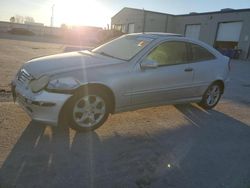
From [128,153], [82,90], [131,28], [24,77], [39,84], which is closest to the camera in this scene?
[128,153]

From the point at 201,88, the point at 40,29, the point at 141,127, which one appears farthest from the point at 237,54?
the point at 40,29

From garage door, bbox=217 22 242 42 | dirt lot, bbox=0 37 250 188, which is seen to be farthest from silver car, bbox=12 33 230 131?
garage door, bbox=217 22 242 42

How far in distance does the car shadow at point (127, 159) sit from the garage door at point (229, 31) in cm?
2625

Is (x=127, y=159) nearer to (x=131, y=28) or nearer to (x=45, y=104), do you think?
(x=45, y=104)

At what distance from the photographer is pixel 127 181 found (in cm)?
303

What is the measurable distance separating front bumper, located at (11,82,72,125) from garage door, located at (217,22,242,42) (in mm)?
28032

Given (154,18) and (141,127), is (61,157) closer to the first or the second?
(141,127)

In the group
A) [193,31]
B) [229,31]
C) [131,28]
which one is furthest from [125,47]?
[131,28]

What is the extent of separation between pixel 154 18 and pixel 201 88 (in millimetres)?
35457

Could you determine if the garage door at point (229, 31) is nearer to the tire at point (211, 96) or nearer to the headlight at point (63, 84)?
the tire at point (211, 96)

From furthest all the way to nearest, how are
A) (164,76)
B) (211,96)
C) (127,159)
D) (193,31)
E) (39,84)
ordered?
(193,31)
(211,96)
(164,76)
(39,84)
(127,159)

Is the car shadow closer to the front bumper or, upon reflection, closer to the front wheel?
the front bumper

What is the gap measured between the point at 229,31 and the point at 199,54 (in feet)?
86.1

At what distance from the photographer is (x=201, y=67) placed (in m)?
5.63
